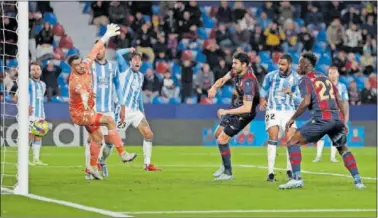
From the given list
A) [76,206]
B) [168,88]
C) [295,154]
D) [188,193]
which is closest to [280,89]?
[295,154]

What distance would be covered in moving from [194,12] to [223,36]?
3.91ft

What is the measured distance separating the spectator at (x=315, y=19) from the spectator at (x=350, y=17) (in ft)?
2.38

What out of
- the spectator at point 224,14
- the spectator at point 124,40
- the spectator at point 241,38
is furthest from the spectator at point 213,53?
the spectator at point 124,40

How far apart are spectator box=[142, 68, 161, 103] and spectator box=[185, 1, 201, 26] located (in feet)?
10.7

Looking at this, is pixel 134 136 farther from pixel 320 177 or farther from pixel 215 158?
pixel 320 177

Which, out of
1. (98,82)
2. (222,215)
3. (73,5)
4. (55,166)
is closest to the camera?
(222,215)

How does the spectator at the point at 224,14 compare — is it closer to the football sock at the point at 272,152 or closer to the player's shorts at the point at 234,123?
the football sock at the point at 272,152

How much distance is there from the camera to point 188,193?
12352mm

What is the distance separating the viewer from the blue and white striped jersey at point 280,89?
15.3 meters

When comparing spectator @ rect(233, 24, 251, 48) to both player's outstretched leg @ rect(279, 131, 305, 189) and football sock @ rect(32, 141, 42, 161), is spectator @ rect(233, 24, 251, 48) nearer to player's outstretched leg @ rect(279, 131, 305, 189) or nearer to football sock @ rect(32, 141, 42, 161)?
football sock @ rect(32, 141, 42, 161)

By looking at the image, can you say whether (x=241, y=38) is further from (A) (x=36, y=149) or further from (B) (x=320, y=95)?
(B) (x=320, y=95)

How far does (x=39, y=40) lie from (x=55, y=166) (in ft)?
31.6

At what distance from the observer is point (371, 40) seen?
104ft

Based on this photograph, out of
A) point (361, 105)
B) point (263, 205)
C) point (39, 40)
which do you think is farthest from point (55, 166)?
point (361, 105)
